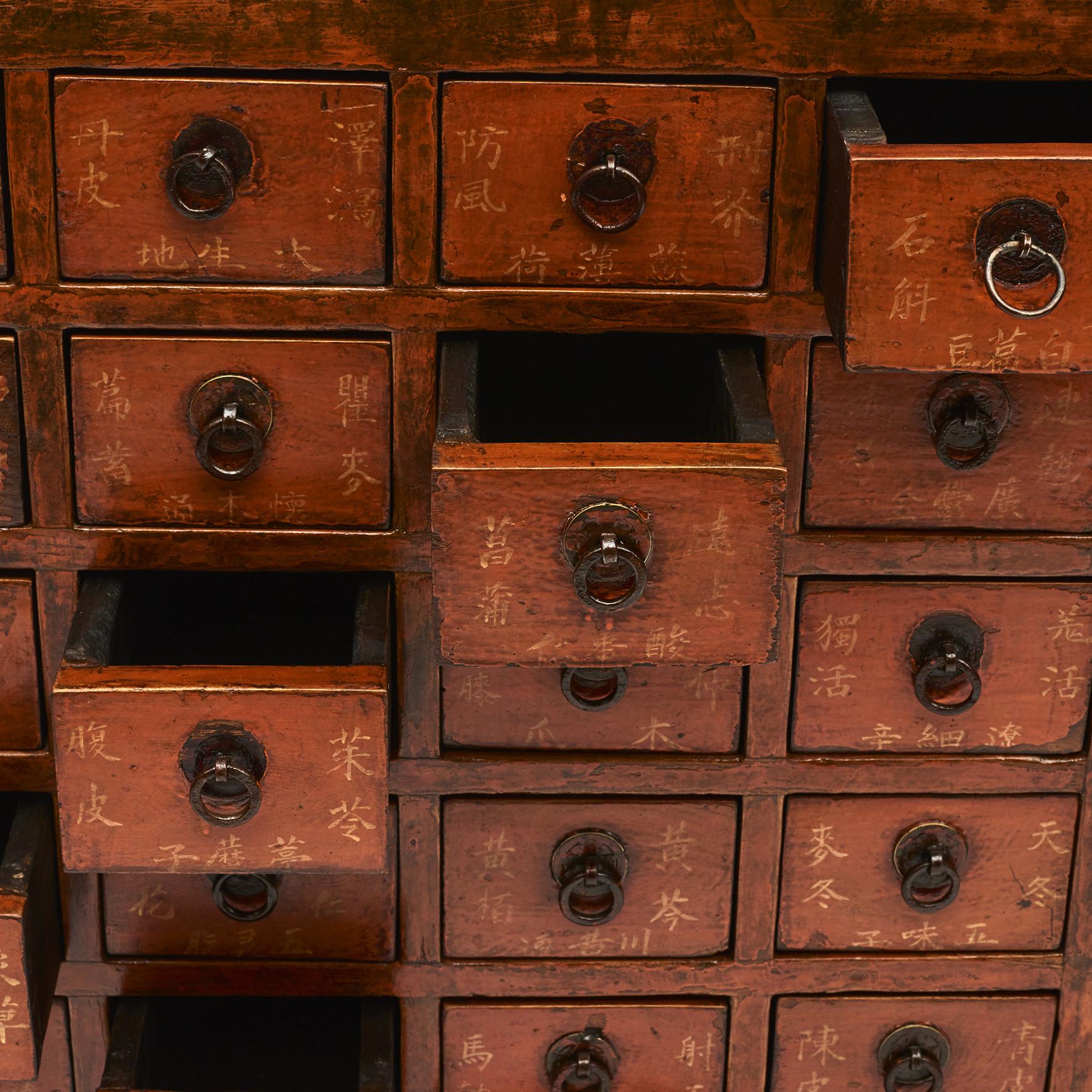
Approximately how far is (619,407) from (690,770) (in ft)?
1.10

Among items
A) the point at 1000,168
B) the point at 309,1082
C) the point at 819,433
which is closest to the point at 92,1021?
the point at 309,1082

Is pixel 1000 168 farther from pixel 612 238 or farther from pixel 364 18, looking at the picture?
pixel 364 18

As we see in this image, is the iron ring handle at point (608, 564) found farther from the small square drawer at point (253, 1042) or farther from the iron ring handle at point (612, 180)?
the small square drawer at point (253, 1042)

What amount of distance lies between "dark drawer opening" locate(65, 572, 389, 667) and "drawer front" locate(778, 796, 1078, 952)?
43 cm

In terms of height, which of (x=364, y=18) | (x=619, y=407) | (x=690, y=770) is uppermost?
(x=364, y=18)

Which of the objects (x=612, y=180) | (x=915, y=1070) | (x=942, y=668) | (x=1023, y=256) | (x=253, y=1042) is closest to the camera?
(x=1023, y=256)

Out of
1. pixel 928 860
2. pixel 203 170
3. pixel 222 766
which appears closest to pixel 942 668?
pixel 928 860

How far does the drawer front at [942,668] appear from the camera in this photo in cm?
124

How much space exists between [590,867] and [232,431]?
450mm

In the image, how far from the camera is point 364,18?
1.08m

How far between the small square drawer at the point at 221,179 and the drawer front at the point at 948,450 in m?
0.36

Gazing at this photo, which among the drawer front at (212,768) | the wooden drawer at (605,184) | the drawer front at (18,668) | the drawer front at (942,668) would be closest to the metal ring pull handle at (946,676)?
the drawer front at (942,668)

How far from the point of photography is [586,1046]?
4.41 ft

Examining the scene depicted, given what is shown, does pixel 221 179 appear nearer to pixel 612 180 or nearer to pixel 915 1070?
pixel 612 180
